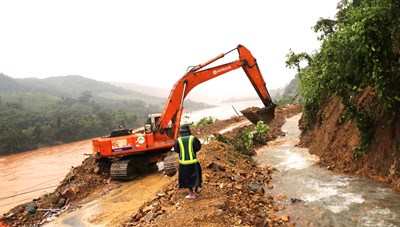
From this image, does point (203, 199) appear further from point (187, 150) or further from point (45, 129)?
point (45, 129)

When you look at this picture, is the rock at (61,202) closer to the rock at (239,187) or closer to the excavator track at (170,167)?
the excavator track at (170,167)

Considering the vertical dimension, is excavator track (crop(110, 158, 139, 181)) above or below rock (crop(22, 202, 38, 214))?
above

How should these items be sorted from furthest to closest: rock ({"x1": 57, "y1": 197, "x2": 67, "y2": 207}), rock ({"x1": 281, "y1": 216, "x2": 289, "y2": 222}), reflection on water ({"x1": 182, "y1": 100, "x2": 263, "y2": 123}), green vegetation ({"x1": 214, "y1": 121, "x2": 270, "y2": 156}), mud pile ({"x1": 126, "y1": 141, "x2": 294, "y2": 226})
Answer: reflection on water ({"x1": 182, "y1": 100, "x2": 263, "y2": 123}), green vegetation ({"x1": 214, "y1": 121, "x2": 270, "y2": 156}), rock ({"x1": 57, "y1": 197, "x2": 67, "y2": 207}), rock ({"x1": 281, "y1": 216, "x2": 289, "y2": 222}), mud pile ({"x1": 126, "y1": 141, "x2": 294, "y2": 226})

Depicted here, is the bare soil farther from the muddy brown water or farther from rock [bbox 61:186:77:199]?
the muddy brown water

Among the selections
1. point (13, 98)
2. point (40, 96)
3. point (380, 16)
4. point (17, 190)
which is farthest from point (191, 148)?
point (40, 96)

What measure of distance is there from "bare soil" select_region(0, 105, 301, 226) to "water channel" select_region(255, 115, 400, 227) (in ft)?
1.47

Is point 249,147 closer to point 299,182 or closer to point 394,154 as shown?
point 299,182

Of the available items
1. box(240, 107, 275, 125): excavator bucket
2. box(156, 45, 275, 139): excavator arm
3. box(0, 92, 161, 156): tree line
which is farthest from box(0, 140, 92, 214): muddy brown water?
box(240, 107, 275, 125): excavator bucket

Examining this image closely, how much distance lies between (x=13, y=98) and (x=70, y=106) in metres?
17.1

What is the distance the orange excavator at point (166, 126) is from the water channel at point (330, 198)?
13.0ft

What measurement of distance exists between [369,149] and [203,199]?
16.4 feet

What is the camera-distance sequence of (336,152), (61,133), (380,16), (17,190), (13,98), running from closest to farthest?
(380,16)
(336,152)
(17,190)
(61,133)
(13,98)

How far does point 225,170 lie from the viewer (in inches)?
382

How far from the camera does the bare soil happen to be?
657 cm
